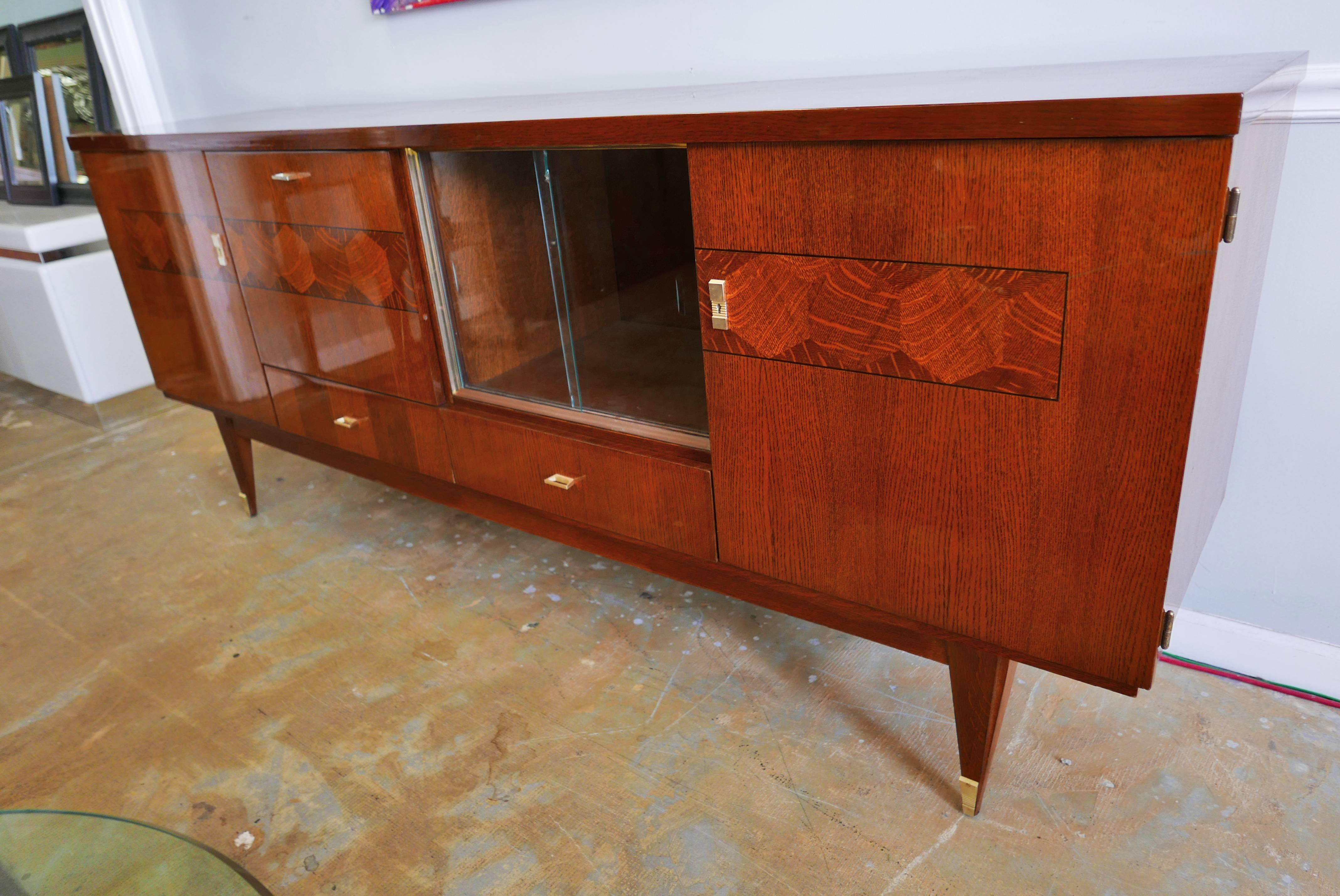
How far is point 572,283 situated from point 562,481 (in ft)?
1.04

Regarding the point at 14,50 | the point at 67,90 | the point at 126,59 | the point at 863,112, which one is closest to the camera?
the point at 863,112

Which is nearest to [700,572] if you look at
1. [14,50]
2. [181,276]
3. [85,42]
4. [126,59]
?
[181,276]

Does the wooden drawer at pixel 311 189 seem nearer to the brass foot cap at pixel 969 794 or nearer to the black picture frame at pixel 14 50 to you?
the brass foot cap at pixel 969 794

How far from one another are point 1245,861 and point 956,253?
2.80ft

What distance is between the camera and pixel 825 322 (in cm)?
101

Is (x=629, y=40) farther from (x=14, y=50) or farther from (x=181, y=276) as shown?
(x=14, y=50)

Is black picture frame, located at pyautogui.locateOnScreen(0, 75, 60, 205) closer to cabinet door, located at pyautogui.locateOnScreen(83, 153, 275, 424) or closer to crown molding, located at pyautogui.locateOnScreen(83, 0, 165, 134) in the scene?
crown molding, located at pyautogui.locateOnScreen(83, 0, 165, 134)

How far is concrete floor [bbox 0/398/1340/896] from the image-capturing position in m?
1.16

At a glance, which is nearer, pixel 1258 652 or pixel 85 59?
pixel 1258 652

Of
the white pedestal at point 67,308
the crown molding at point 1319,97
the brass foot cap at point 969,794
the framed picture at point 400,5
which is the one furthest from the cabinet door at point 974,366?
the white pedestal at point 67,308

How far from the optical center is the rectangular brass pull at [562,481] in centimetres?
138

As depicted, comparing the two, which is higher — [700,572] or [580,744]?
[700,572]

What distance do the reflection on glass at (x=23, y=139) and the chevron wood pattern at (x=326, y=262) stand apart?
1842 millimetres

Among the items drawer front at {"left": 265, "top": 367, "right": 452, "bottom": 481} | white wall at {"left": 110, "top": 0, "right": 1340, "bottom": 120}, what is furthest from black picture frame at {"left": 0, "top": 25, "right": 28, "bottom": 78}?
drawer front at {"left": 265, "top": 367, "right": 452, "bottom": 481}
